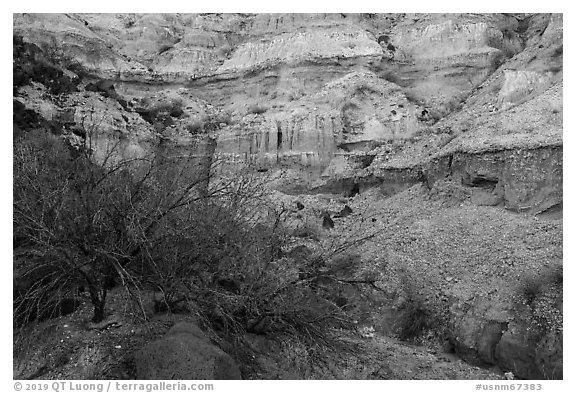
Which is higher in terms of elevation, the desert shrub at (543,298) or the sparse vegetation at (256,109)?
the sparse vegetation at (256,109)

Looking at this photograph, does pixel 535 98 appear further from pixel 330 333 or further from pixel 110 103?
pixel 110 103

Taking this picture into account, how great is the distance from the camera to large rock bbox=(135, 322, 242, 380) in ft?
21.7

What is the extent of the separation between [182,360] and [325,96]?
23195mm

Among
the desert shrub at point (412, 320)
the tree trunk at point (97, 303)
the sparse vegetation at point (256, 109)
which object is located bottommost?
the desert shrub at point (412, 320)

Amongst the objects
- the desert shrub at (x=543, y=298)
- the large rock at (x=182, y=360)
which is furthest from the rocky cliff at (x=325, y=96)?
the large rock at (x=182, y=360)

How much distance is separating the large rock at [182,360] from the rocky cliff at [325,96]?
9947 mm

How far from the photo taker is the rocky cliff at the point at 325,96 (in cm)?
1750

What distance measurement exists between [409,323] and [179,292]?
20.1 ft

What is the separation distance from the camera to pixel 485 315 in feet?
35.1

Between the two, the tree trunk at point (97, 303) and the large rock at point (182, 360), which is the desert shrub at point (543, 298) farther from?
the tree trunk at point (97, 303)

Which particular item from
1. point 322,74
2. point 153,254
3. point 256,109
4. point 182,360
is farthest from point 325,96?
point 182,360

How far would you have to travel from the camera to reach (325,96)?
28.2m

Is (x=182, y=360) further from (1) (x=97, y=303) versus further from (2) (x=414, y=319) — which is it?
(2) (x=414, y=319)
